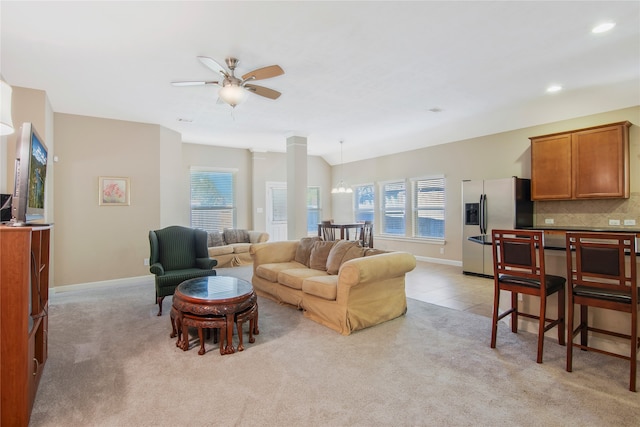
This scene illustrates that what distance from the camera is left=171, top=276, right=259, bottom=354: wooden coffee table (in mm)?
2768

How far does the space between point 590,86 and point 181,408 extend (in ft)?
18.9

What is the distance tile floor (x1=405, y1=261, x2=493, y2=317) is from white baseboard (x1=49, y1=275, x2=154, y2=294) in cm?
440

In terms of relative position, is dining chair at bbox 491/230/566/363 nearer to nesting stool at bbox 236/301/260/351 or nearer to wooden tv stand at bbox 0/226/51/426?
nesting stool at bbox 236/301/260/351

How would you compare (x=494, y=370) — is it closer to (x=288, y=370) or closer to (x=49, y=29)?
(x=288, y=370)

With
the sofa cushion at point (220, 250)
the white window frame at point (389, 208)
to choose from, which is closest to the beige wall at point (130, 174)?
the white window frame at point (389, 208)

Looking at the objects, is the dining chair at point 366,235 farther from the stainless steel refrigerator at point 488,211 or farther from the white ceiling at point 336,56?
the white ceiling at point 336,56

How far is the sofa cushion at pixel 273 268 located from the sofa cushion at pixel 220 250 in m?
2.46

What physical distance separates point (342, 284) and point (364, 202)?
601cm

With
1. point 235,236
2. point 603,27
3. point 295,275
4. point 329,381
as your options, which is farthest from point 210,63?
point 235,236

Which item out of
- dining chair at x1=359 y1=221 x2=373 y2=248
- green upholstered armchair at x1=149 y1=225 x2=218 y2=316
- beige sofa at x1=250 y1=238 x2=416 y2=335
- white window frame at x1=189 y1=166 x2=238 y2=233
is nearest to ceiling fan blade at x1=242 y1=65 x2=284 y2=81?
beige sofa at x1=250 y1=238 x2=416 y2=335

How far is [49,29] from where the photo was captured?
2701mm

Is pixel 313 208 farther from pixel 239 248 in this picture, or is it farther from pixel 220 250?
pixel 220 250

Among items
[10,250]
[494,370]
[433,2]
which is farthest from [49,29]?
[494,370]

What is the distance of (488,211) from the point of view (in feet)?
18.6
